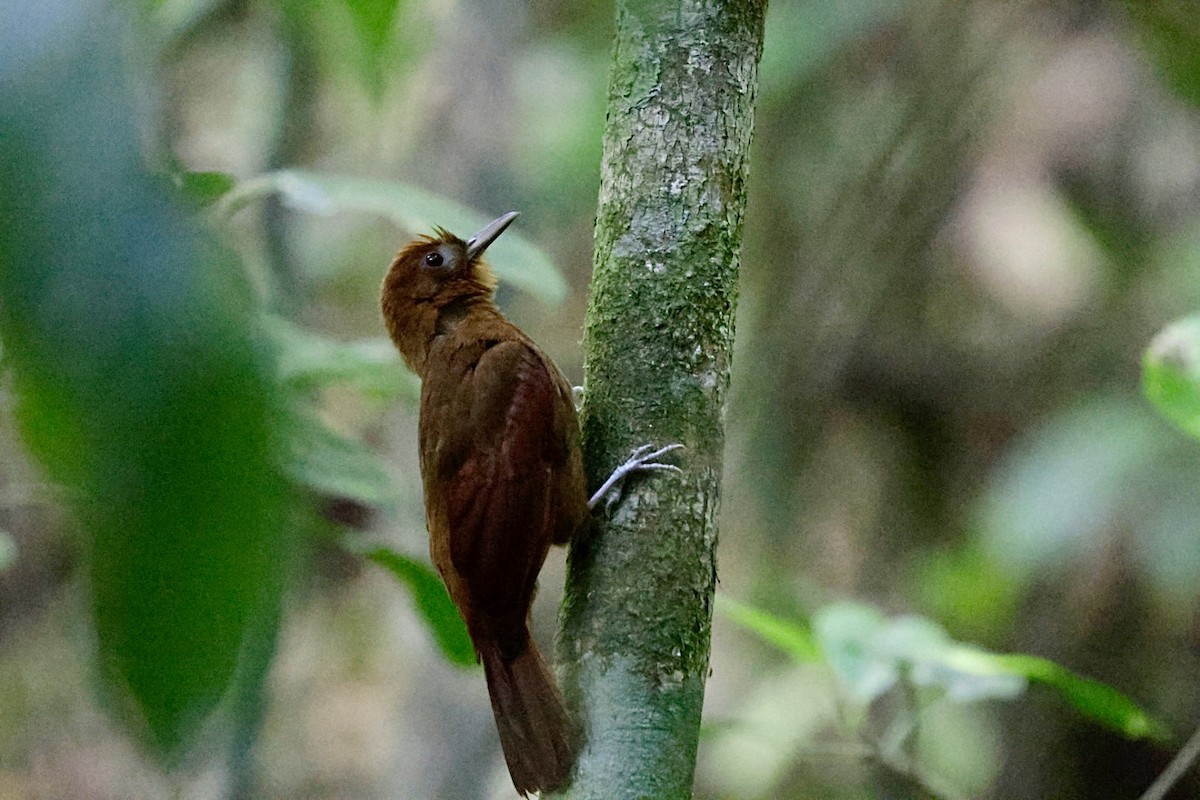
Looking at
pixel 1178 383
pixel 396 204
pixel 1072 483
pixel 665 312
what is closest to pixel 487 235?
pixel 396 204

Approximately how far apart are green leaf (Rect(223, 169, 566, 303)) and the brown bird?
0.15 m

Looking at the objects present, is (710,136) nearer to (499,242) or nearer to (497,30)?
(499,242)

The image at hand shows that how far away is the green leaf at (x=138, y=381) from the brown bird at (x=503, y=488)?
160cm

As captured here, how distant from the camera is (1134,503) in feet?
13.0

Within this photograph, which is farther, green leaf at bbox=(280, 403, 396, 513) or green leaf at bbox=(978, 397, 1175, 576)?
green leaf at bbox=(978, 397, 1175, 576)

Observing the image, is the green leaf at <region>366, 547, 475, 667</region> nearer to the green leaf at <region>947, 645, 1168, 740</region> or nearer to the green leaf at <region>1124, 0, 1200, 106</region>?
the green leaf at <region>947, 645, 1168, 740</region>

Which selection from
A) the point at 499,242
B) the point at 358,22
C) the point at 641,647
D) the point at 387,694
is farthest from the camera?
the point at 387,694

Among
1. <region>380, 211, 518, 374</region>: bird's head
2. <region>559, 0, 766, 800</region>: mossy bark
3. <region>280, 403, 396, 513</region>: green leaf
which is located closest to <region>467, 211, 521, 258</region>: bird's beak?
<region>380, 211, 518, 374</region>: bird's head

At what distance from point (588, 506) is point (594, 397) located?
0.18 metres

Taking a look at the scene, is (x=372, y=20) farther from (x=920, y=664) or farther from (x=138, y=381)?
(x=920, y=664)

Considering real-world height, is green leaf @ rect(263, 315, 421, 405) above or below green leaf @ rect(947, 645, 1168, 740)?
above

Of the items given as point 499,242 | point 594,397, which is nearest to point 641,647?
point 594,397

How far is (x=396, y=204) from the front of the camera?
2568 millimetres

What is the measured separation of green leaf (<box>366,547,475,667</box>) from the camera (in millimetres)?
2564
